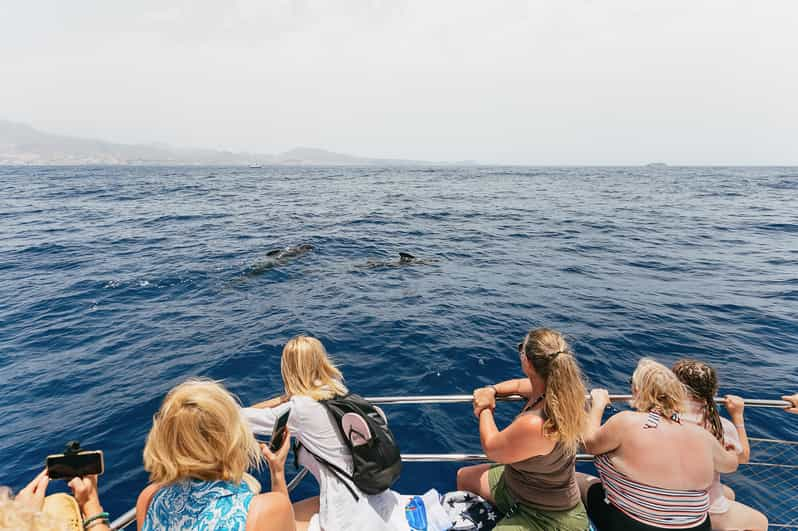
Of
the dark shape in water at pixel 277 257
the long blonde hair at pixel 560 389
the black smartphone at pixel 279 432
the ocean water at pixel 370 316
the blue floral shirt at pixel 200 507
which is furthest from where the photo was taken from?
the dark shape in water at pixel 277 257

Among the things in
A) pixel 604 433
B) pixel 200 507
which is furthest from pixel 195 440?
pixel 604 433

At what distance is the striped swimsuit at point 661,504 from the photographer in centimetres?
314

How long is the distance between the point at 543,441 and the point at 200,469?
243cm

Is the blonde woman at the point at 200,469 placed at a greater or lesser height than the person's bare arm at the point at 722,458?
greater

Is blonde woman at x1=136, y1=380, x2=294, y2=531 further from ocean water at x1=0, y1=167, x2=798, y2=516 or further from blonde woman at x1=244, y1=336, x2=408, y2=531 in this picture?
ocean water at x1=0, y1=167, x2=798, y2=516

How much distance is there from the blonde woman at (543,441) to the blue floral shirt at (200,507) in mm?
1961

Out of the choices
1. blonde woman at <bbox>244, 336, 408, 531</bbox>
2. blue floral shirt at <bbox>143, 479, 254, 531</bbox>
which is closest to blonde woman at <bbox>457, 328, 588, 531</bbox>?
blonde woman at <bbox>244, 336, 408, 531</bbox>

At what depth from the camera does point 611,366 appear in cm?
897

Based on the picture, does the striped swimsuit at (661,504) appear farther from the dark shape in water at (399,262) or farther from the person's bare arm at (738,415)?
the dark shape in water at (399,262)

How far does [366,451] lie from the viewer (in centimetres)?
303

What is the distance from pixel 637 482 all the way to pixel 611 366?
21.1ft

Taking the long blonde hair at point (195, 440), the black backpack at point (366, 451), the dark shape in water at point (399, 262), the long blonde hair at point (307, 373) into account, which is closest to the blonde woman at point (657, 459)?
the black backpack at point (366, 451)

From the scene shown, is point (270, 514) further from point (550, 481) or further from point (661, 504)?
point (661, 504)

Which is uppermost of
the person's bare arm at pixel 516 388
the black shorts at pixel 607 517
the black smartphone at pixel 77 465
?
the black smartphone at pixel 77 465
